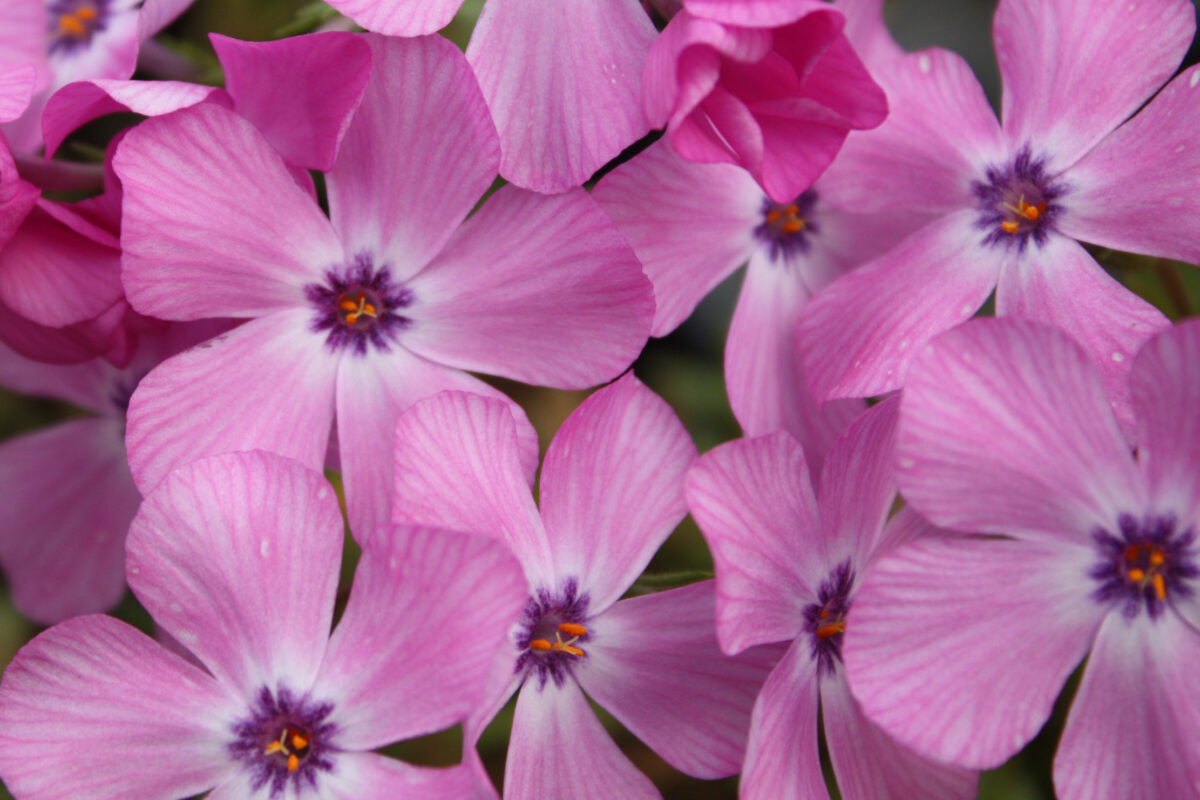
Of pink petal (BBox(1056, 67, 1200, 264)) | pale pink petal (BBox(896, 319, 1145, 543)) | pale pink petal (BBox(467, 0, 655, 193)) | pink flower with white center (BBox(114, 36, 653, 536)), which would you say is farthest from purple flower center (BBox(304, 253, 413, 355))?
pink petal (BBox(1056, 67, 1200, 264))

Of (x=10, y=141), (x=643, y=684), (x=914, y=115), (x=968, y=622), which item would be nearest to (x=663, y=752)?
(x=643, y=684)

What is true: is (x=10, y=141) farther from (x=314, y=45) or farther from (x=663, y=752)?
(x=663, y=752)

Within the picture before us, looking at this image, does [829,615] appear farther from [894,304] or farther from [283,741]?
[283,741]

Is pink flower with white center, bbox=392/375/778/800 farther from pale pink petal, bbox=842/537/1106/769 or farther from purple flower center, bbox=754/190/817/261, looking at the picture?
purple flower center, bbox=754/190/817/261

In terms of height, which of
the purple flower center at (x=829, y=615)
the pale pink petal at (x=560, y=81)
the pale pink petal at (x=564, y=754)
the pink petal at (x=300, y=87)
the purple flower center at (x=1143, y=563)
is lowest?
the pale pink petal at (x=564, y=754)

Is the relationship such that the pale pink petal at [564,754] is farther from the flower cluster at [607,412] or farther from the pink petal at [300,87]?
the pink petal at [300,87]

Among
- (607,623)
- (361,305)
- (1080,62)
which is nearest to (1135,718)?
(607,623)

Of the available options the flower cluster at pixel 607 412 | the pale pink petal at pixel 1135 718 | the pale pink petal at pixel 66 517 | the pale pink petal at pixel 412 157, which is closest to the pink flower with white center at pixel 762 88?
the flower cluster at pixel 607 412
